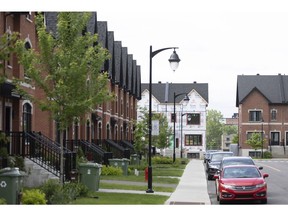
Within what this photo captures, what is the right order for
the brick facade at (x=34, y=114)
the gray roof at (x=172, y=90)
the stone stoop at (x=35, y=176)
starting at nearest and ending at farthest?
the stone stoop at (x=35, y=176)
the brick facade at (x=34, y=114)
the gray roof at (x=172, y=90)

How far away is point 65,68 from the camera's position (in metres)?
19.7

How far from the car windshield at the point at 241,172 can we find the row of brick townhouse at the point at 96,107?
602 cm

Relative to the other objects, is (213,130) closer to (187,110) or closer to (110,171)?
(187,110)

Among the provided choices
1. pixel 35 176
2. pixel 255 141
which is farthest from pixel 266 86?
pixel 35 176

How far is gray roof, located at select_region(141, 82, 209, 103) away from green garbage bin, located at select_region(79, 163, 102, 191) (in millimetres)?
79545

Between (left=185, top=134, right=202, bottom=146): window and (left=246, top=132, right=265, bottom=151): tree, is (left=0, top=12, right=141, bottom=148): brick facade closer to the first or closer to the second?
(left=246, top=132, right=265, bottom=151): tree

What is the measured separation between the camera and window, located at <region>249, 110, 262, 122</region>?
91.8 meters

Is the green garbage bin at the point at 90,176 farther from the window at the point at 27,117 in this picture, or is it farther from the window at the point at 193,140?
the window at the point at 193,140

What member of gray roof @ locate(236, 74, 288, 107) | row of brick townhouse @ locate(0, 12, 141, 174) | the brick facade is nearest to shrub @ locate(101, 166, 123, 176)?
row of brick townhouse @ locate(0, 12, 141, 174)

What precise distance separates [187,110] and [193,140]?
5.56m

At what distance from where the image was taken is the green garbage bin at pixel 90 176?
22250 mm

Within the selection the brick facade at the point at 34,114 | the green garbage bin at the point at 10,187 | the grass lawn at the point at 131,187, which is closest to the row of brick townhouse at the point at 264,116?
the brick facade at the point at 34,114

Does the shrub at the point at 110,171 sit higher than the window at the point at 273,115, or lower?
lower

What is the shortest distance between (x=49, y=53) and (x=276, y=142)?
75.2m
